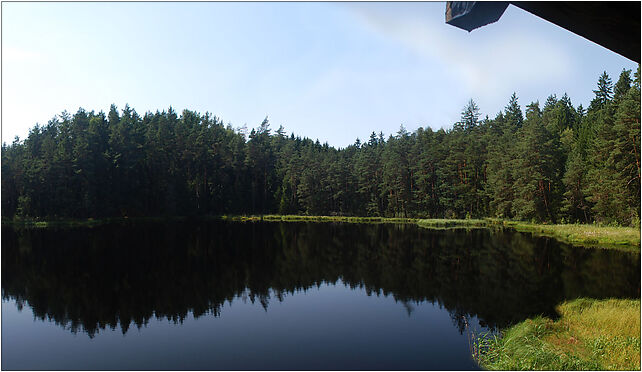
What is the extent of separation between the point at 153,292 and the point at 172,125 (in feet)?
218

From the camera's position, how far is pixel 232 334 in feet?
43.9

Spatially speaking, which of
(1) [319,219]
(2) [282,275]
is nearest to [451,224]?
(1) [319,219]

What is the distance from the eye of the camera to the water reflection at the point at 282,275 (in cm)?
1612

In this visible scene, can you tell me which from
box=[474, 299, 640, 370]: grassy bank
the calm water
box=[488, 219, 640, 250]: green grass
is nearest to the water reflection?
the calm water

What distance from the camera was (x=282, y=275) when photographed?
76.7 ft

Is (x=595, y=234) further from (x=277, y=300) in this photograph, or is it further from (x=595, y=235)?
(x=277, y=300)

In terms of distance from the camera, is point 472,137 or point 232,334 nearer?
point 232,334

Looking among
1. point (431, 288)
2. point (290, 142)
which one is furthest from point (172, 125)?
point (431, 288)

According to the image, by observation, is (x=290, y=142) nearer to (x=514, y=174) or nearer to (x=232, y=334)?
(x=514, y=174)

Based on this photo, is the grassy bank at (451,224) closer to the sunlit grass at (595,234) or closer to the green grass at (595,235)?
the green grass at (595,235)

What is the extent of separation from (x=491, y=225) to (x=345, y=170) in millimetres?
33486

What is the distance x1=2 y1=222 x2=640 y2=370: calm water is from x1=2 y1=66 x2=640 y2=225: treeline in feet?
68.3

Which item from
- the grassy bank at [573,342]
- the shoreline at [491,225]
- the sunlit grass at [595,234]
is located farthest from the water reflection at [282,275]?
the shoreline at [491,225]

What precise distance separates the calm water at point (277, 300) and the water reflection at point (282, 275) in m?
0.11
